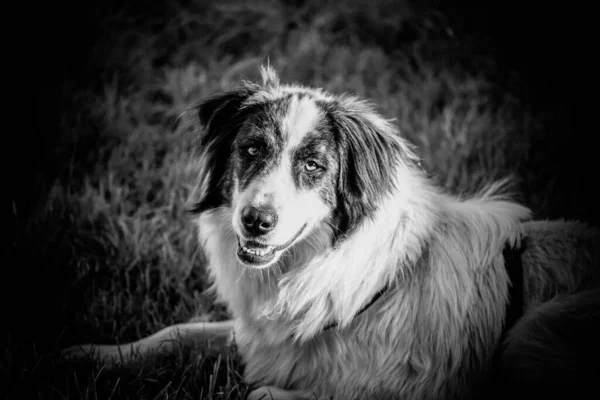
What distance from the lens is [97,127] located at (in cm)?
487

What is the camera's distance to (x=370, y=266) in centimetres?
251

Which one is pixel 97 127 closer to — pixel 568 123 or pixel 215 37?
pixel 215 37

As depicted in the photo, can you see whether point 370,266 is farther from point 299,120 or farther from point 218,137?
point 218,137

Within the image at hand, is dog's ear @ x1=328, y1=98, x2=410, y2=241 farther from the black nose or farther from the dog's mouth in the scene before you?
the black nose

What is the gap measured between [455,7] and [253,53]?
9.29 feet

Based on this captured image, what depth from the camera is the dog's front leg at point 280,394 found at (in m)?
2.54

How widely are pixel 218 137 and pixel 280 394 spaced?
4.62ft

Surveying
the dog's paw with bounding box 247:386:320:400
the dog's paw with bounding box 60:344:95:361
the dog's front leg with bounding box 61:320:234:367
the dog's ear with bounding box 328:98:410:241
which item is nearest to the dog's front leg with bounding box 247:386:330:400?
the dog's paw with bounding box 247:386:320:400

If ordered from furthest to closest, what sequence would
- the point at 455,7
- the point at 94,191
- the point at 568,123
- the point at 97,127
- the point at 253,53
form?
the point at 455,7
the point at 253,53
the point at 568,123
the point at 97,127
the point at 94,191

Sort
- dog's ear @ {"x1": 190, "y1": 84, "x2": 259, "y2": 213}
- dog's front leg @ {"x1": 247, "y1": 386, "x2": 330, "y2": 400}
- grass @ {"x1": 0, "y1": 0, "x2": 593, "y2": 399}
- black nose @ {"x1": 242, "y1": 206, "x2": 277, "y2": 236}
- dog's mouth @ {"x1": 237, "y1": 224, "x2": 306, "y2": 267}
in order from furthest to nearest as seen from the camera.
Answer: grass @ {"x1": 0, "y1": 0, "x2": 593, "y2": 399} → dog's ear @ {"x1": 190, "y1": 84, "x2": 259, "y2": 213} → dog's front leg @ {"x1": 247, "y1": 386, "x2": 330, "y2": 400} → dog's mouth @ {"x1": 237, "y1": 224, "x2": 306, "y2": 267} → black nose @ {"x1": 242, "y1": 206, "x2": 277, "y2": 236}

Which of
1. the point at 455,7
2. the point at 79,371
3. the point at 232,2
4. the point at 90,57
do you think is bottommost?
the point at 79,371

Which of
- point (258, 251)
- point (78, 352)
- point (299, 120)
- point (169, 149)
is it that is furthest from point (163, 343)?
point (169, 149)

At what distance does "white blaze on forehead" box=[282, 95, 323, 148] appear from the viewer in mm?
2545

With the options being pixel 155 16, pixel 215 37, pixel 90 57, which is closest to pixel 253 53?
pixel 215 37
